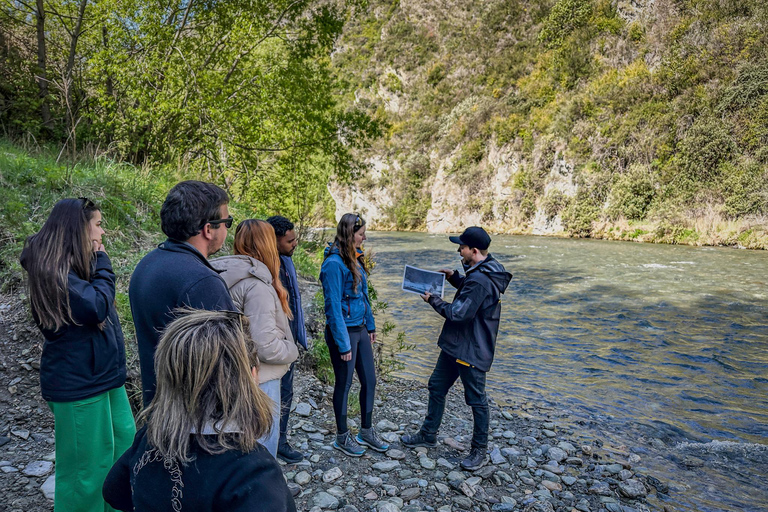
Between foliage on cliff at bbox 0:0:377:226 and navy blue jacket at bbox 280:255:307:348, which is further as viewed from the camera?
foliage on cliff at bbox 0:0:377:226

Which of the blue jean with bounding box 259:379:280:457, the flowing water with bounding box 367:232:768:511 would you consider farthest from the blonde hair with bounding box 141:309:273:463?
the flowing water with bounding box 367:232:768:511

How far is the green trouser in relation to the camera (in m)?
2.64

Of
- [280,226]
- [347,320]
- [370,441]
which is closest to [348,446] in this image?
[370,441]

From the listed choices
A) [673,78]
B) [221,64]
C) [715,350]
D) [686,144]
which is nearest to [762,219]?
[686,144]

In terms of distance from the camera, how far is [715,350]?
9.38 meters

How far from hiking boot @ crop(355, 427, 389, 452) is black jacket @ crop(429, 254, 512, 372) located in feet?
3.55

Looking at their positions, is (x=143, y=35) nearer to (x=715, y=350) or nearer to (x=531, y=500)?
(x=531, y=500)

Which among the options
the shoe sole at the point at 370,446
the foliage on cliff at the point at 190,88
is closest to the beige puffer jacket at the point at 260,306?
the shoe sole at the point at 370,446

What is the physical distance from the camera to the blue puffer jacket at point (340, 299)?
13.9 ft

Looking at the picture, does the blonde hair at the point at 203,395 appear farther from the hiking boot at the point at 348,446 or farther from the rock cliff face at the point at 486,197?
the rock cliff face at the point at 486,197

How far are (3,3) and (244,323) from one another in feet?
36.1

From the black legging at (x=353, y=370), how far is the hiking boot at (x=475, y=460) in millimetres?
985

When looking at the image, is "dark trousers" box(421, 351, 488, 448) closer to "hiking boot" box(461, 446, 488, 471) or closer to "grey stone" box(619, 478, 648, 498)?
"hiking boot" box(461, 446, 488, 471)

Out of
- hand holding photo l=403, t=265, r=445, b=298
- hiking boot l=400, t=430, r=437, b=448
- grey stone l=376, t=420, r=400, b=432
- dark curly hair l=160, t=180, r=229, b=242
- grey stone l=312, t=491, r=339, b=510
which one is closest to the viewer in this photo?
dark curly hair l=160, t=180, r=229, b=242
